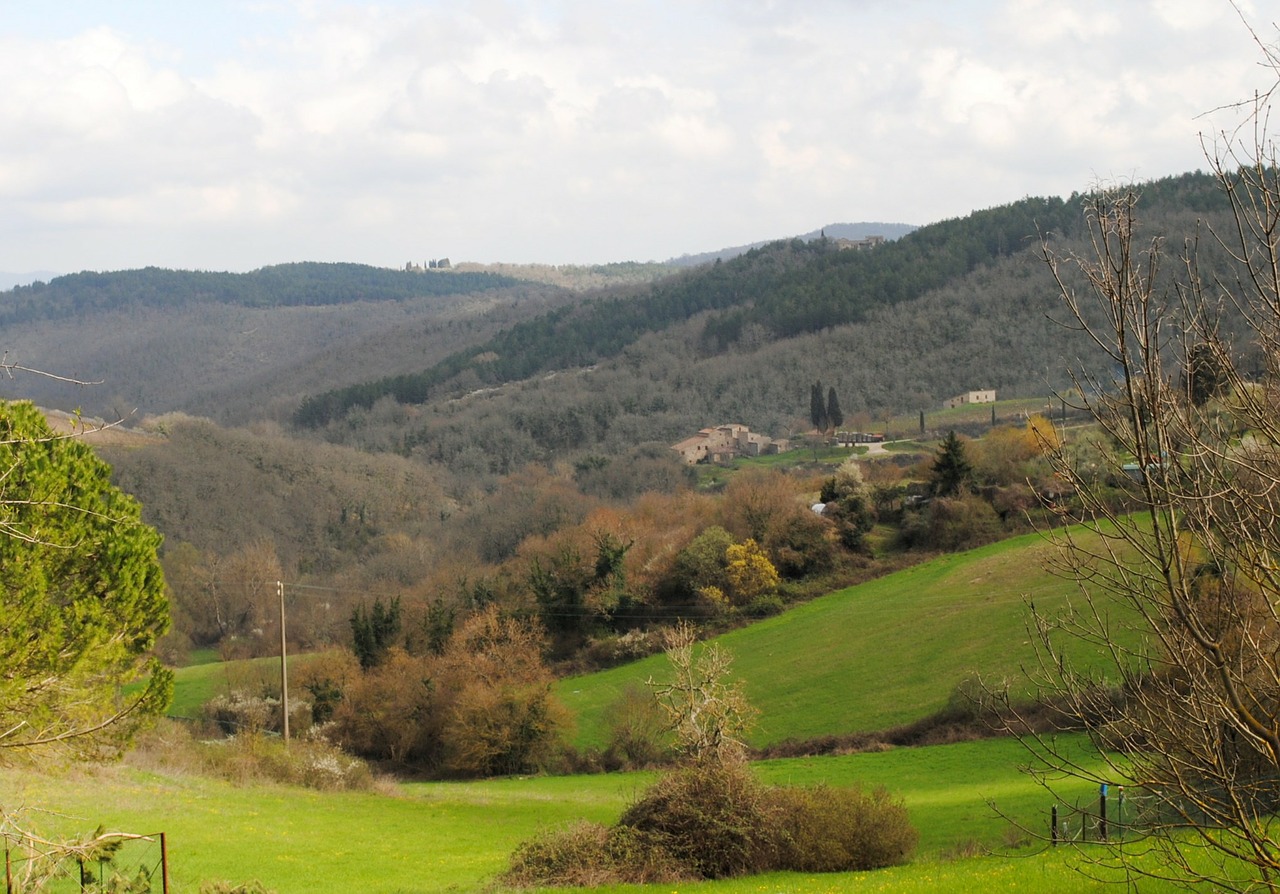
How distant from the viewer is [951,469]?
5375 centimetres

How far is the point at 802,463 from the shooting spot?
86.2 metres

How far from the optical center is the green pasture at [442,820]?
17047 millimetres

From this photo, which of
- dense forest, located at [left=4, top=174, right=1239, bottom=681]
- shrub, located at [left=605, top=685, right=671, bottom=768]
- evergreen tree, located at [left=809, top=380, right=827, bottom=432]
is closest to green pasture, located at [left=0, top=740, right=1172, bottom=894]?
shrub, located at [left=605, top=685, right=671, bottom=768]

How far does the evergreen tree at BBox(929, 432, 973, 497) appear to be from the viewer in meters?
53.4

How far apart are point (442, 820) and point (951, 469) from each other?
34.8m

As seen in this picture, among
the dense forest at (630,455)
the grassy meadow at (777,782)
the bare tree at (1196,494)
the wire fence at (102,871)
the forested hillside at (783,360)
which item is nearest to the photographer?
the bare tree at (1196,494)

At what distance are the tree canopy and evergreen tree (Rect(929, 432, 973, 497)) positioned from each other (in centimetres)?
3868

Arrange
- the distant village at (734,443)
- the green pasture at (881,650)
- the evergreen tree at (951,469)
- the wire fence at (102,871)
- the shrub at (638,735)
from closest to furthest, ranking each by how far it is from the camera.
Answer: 1. the wire fence at (102,871)
2. the green pasture at (881,650)
3. the shrub at (638,735)
4. the evergreen tree at (951,469)
5. the distant village at (734,443)

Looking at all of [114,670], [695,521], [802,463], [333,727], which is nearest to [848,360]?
[802,463]

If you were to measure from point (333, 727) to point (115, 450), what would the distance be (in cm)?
6560

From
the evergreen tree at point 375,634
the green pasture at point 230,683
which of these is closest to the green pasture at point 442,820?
the green pasture at point 230,683

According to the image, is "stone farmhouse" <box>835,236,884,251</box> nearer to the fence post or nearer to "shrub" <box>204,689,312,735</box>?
"shrub" <box>204,689,312,735</box>

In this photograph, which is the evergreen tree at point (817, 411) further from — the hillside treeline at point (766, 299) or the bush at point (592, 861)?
the bush at point (592, 861)

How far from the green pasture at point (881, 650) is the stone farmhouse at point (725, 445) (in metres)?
52.5
